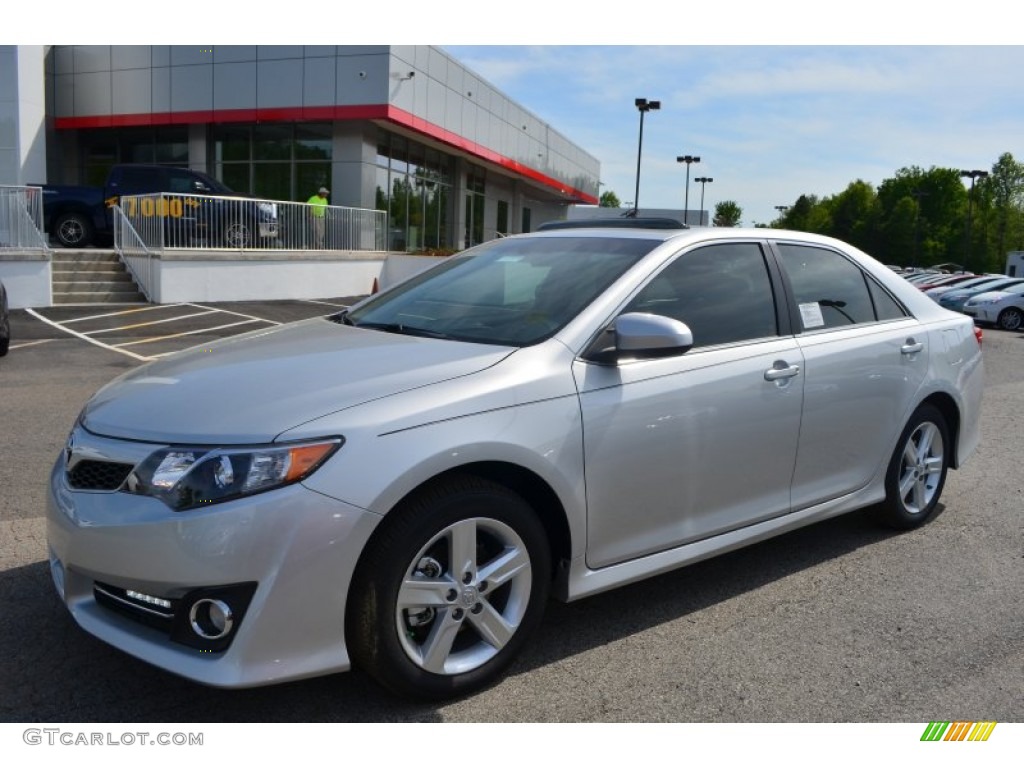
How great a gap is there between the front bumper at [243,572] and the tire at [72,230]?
1966 centimetres

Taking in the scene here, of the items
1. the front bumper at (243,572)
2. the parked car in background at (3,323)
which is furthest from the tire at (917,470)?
the parked car in background at (3,323)

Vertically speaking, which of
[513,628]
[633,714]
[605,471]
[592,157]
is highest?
[592,157]

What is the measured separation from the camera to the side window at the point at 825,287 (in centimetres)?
430

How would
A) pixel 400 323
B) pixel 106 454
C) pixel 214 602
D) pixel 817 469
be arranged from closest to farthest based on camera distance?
pixel 214 602 → pixel 106 454 → pixel 400 323 → pixel 817 469

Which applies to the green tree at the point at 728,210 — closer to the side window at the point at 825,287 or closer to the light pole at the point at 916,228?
the light pole at the point at 916,228

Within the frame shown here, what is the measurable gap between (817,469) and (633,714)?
1.74 m

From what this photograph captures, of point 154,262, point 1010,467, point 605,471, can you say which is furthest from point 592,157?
point 605,471

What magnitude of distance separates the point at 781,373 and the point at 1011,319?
1006 inches

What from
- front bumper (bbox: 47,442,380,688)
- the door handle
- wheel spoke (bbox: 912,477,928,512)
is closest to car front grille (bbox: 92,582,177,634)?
front bumper (bbox: 47,442,380,688)

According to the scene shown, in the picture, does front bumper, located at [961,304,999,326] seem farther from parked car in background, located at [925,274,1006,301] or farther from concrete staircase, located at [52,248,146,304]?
concrete staircase, located at [52,248,146,304]

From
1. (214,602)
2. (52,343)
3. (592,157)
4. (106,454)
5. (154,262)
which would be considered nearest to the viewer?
(214,602)

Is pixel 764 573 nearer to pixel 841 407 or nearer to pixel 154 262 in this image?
pixel 841 407

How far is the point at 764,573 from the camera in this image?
4309 millimetres
